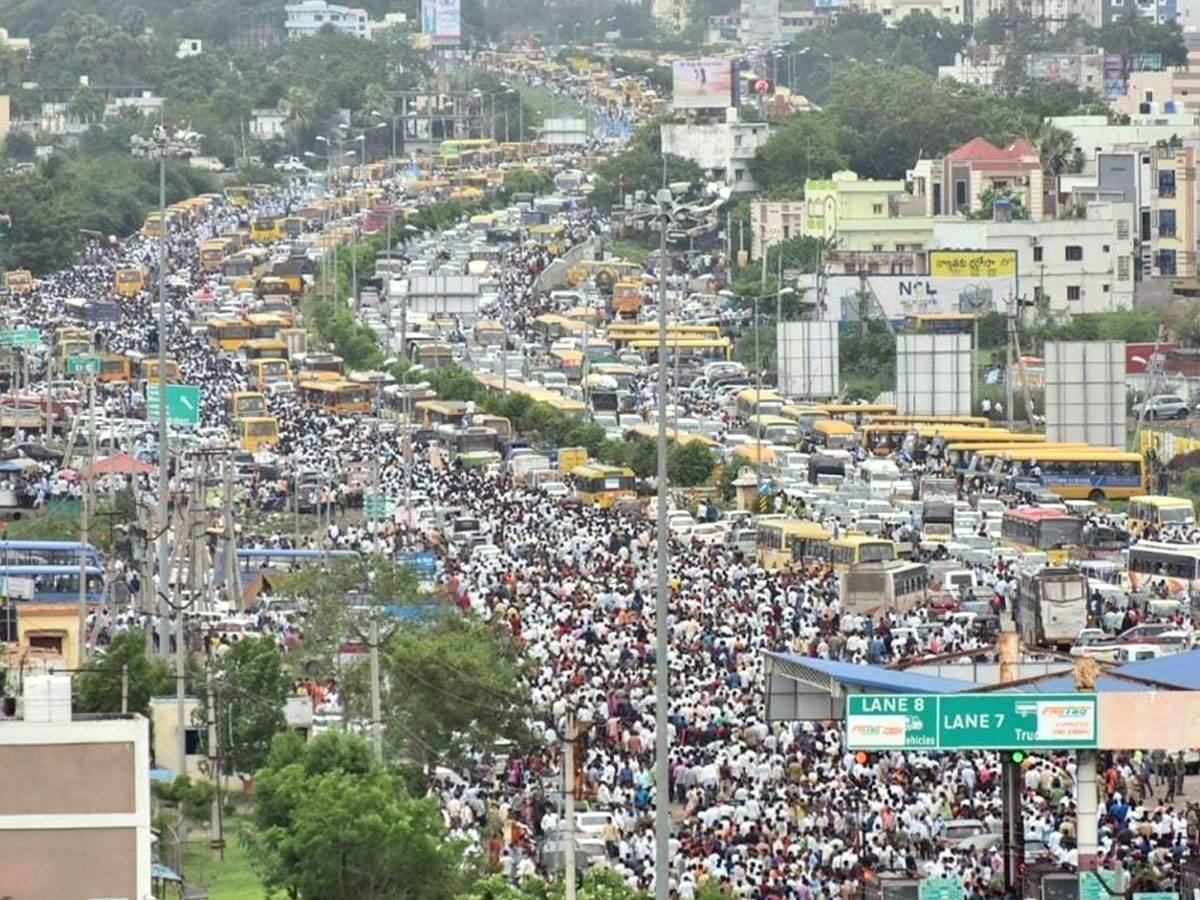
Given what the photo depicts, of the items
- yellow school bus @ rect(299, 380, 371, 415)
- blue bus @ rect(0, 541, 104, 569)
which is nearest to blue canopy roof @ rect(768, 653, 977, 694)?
blue bus @ rect(0, 541, 104, 569)

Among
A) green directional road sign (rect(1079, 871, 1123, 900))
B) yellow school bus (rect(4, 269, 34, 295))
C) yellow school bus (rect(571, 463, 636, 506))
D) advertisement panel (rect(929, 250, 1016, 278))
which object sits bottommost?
yellow school bus (rect(571, 463, 636, 506))

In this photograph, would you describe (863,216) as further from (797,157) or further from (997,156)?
(797,157)

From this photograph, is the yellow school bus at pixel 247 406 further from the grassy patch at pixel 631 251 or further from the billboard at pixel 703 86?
the billboard at pixel 703 86

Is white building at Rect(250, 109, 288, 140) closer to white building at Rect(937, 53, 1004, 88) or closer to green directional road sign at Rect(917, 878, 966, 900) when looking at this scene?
white building at Rect(937, 53, 1004, 88)

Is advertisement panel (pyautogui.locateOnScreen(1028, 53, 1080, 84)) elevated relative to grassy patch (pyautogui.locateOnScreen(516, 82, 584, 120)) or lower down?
elevated

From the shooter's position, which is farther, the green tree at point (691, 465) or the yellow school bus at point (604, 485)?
the green tree at point (691, 465)

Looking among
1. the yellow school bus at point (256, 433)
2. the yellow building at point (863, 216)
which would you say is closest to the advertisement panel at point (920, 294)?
the yellow building at point (863, 216)
